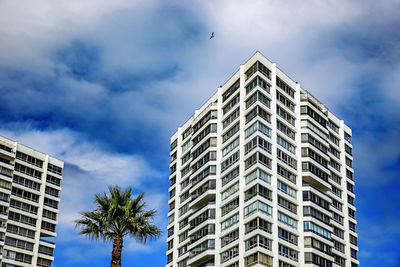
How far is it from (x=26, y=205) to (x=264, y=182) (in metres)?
66.5

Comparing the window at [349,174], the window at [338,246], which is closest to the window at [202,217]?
the window at [338,246]

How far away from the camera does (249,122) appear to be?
116 metres

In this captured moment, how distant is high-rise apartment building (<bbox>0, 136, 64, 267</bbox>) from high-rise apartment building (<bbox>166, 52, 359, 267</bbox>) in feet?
113

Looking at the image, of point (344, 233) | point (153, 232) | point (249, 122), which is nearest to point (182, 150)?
point (249, 122)

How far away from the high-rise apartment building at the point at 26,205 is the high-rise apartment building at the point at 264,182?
34449 mm

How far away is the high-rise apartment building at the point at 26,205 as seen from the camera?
14450 cm

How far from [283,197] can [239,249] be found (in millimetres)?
12808

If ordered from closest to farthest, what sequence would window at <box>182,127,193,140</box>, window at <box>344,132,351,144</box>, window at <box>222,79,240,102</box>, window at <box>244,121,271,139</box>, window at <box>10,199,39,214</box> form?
window at <box>244,121,271,139</box> → window at <box>222,79,240,102</box> → window at <box>344,132,351,144</box> → window at <box>182,127,193,140</box> → window at <box>10,199,39,214</box>

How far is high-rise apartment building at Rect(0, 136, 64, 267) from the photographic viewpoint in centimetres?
14450

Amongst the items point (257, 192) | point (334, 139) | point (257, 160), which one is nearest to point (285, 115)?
point (257, 160)

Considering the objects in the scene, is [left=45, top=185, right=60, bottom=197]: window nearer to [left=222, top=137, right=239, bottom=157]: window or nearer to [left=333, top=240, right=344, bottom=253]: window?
[left=222, top=137, right=239, bottom=157]: window

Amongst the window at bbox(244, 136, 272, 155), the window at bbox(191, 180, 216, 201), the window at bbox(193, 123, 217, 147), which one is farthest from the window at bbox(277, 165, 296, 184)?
the window at bbox(193, 123, 217, 147)

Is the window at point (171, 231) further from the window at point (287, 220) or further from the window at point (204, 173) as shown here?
the window at point (287, 220)

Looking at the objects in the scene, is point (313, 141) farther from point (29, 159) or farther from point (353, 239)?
point (29, 159)
